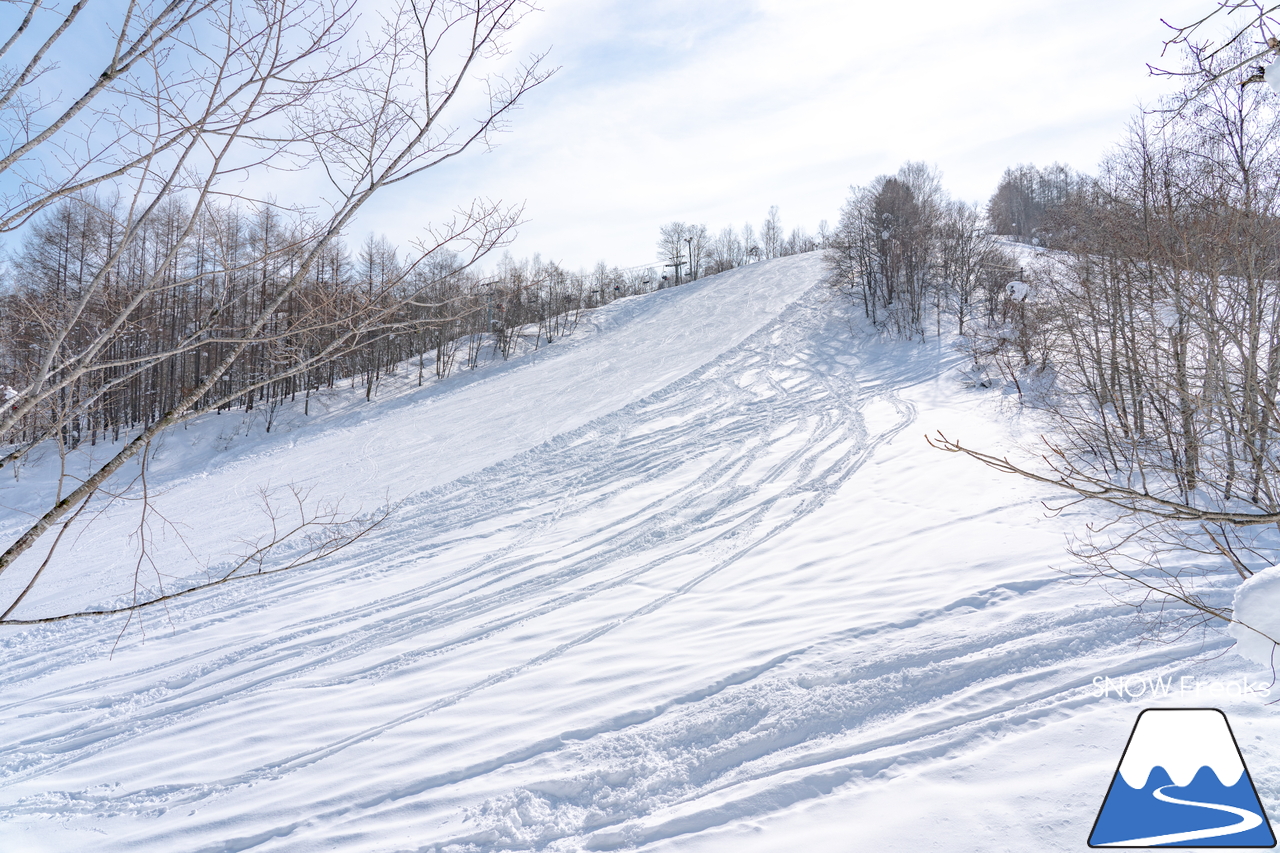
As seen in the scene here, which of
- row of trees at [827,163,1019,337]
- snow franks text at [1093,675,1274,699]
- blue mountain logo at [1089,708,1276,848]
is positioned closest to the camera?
blue mountain logo at [1089,708,1276,848]

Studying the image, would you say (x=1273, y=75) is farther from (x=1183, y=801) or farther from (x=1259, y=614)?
(x=1183, y=801)

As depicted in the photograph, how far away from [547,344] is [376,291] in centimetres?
3203

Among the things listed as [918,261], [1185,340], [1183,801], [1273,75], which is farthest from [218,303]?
[918,261]

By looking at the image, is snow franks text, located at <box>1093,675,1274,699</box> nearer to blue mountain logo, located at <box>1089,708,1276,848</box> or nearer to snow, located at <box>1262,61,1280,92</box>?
blue mountain logo, located at <box>1089,708,1276,848</box>

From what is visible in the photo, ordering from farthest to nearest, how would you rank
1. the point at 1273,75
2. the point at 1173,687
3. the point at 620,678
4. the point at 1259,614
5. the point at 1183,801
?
the point at 620,678
the point at 1173,687
the point at 1183,801
the point at 1259,614
the point at 1273,75

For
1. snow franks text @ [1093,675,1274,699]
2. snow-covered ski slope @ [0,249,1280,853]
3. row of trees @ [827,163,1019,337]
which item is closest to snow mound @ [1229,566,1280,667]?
snow-covered ski slope @ [0,249,1280,853]

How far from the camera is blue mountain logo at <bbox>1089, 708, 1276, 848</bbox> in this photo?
289 cm

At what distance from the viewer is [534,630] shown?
699 centimetres

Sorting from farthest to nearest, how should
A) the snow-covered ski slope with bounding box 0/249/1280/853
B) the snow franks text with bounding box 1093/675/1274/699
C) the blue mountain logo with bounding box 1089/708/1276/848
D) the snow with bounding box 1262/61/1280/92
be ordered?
the snow franks text with bounding box 1093/675/1274/699
the snow-covered ski slope with bounding box 0/249/1280/853
the blue mountain logo with bounding box 1089/708/1276/848
the snow with bounding box 1262/61/1280/92

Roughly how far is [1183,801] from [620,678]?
4.16 m

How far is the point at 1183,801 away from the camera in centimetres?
293

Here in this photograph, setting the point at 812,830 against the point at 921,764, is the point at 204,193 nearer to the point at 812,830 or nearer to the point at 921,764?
the point at 812,830

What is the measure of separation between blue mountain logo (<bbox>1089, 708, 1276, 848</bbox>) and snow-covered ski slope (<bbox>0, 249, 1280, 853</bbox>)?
409mm

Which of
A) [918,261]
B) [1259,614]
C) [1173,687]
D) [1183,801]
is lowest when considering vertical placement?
[1173,687]
